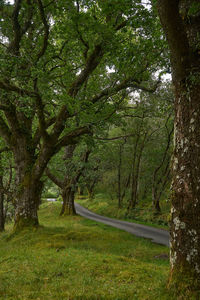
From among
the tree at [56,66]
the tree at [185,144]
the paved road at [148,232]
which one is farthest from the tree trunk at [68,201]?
the tree at [185,144]

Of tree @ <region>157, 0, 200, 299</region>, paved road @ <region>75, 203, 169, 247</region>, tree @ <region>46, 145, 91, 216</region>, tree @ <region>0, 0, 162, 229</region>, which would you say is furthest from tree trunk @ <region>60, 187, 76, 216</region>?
tree @ <region>157, 0, 200, 299</region>

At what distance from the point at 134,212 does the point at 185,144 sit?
24.7 m

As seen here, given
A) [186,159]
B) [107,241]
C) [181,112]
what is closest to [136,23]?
[181,112]

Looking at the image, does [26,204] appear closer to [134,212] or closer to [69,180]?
[69,180]

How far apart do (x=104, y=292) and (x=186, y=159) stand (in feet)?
11.4

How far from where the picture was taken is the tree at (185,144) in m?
4.10

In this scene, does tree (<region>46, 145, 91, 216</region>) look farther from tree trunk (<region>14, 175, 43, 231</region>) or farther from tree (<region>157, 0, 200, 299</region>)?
tree (<region>157, 0, 200, 299</region>)

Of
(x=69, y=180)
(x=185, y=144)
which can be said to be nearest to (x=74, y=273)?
(x=185, y=144)

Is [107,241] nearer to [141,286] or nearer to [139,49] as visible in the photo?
[141,286]

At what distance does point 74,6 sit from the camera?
33.0 feet

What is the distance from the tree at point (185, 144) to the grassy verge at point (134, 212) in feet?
46.2

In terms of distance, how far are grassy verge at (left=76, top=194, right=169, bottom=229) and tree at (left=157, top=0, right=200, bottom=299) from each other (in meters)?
14.1

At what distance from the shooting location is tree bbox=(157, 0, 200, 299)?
410 centimetres

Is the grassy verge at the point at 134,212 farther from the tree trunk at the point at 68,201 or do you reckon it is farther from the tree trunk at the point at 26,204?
the tree trunk at the point at 26,204
